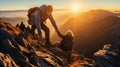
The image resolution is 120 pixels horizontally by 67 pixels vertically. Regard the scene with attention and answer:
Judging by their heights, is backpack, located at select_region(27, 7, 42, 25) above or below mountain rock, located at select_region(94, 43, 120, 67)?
above

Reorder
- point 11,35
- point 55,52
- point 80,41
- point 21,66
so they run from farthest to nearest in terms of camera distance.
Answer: point 80,41, point 55,52, point 11,35, point 21,66

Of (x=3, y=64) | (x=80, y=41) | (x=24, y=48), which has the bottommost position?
(x=3, y=64)

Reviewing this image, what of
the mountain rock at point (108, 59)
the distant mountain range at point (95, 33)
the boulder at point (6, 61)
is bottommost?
the boulder at point (6, 61)

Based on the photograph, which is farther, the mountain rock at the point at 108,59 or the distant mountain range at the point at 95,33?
the distant mountain range at the point at 95,33

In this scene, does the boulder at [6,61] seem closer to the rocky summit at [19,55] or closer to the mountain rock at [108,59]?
the rocky summit at [19,55]

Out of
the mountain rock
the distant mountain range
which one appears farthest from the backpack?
the distant mountain range

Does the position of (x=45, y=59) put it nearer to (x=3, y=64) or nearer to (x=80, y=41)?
(x=3, y=64)

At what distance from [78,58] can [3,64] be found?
14.3 metres

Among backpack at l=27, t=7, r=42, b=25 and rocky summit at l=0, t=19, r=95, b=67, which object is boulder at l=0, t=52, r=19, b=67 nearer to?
rocky summit at l=0, t=19, r=95, b=67

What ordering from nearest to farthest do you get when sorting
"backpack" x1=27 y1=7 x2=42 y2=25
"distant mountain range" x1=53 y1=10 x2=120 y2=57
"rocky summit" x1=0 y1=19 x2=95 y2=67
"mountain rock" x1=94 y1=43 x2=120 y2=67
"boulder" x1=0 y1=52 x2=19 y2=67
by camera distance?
1. "boulder" x1=0 y1=52 x2=19 y2=67
2. "rocky summit" x1=0 y1=19 x2=95 y2=67
3. "backpack" x1=27 y1=7 x2=42 y2=25
4. "mountain rock" x1=94 y1=43 x2=120 y2=67
5. "distant mountain range" x1=53 y1=10 x2=120 y2=57

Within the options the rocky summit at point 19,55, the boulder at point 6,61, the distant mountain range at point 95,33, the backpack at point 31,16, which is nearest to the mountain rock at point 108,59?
the rocky summit at point 19,55

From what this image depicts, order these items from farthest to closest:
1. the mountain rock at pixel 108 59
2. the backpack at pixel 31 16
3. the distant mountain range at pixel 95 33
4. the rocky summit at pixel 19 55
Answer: the distant mountain range at pixel 95 33 → the mountain rock at pixel 108 59 → the backpack at pixel 31 16 → the rocky summit at pixel 19 55

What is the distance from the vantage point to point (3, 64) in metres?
17.2

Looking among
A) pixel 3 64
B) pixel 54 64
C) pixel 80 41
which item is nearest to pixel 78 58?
pixel 54 64
